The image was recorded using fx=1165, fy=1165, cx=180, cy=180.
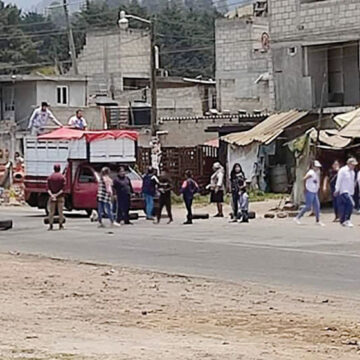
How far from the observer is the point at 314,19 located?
4309 centimetres

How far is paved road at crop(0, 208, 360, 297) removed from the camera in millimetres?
19238

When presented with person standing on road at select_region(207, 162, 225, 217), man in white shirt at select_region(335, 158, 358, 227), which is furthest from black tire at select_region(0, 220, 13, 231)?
man in white shirt at select_region(335, 158, 358, 227)

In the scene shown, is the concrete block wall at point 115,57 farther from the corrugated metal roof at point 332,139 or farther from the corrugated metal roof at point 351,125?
the corrugated metal roof at point 332,139

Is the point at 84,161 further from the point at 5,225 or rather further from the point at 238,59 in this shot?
the point at 238,59

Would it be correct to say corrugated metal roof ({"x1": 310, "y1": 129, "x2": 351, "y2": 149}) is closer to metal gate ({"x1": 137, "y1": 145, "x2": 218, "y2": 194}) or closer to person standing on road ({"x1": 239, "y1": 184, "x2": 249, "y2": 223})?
person standing on road ({"x1": 239, "y1": 184, "x2": 249, "y2": 223})

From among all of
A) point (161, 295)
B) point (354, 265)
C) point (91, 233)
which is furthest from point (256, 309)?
point (91, 233)

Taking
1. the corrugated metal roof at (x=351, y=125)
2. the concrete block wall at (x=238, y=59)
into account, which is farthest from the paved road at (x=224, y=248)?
the concrete block wall at (x=238, y=59)

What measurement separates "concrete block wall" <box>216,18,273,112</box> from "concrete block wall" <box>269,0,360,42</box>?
71.7 ft

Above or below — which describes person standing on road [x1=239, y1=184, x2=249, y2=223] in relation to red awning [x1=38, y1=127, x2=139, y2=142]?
below

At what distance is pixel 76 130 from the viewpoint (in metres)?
37.5

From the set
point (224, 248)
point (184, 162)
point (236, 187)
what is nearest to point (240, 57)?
point (184, 162)

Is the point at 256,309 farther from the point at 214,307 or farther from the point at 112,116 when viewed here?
the point at 112,116

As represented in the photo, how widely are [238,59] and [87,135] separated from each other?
37287 mm

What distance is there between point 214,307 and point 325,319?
1843 millimetres
